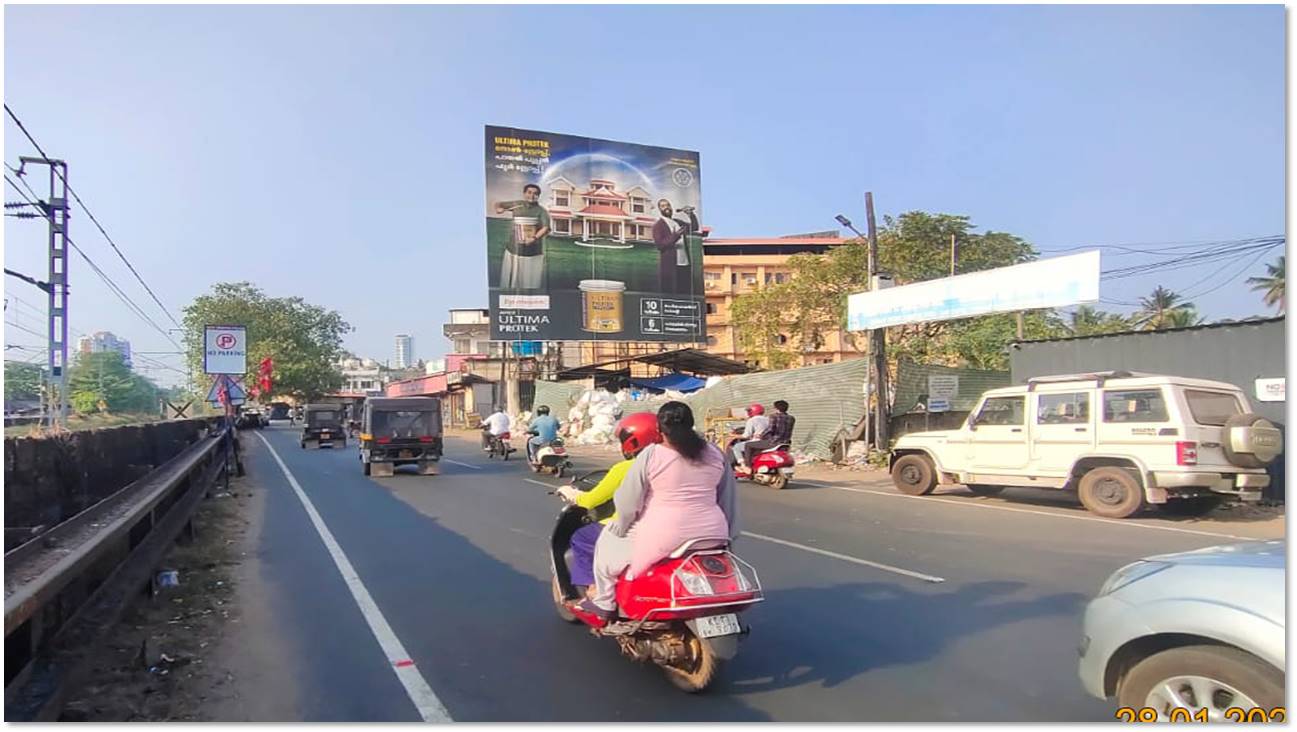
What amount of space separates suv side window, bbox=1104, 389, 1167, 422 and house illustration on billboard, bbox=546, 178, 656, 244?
25559mm

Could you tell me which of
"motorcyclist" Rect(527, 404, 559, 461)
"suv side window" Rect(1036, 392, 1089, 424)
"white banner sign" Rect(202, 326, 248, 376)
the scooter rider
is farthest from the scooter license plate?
"white banner sign" Rect(202, 326, 248, 376)

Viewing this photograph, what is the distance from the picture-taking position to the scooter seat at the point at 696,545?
4.53m

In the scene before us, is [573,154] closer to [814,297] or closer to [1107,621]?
[814,297]

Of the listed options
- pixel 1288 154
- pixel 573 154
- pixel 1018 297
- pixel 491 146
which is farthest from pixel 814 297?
pixel 1288 154

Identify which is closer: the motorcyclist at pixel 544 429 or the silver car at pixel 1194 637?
the silver car at pixel 1194 637

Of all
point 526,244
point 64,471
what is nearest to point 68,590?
point 64,471

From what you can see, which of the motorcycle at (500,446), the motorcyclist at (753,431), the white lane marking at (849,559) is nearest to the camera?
the white lane marking at (849,559)

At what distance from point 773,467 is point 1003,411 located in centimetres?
411

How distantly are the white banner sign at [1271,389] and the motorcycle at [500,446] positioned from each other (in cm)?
1745

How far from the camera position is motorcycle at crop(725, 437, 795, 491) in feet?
49.3

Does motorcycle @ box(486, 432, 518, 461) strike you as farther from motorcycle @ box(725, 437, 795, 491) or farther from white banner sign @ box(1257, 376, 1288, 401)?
white banner sign @ box(1257, 376, 1288, 401)

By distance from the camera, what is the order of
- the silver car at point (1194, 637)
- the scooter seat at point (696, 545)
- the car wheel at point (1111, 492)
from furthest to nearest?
1. the car wheel at point (1111, 492)
2. the scooter seat at point (696, 545)
3. the silver car at point (1194, 637)

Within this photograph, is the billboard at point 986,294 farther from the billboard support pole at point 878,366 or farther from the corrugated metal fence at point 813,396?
the corrugated metal fence at point 813,396

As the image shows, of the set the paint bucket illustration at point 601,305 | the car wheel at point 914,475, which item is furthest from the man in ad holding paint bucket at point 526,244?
the car wheel at point 914,475
